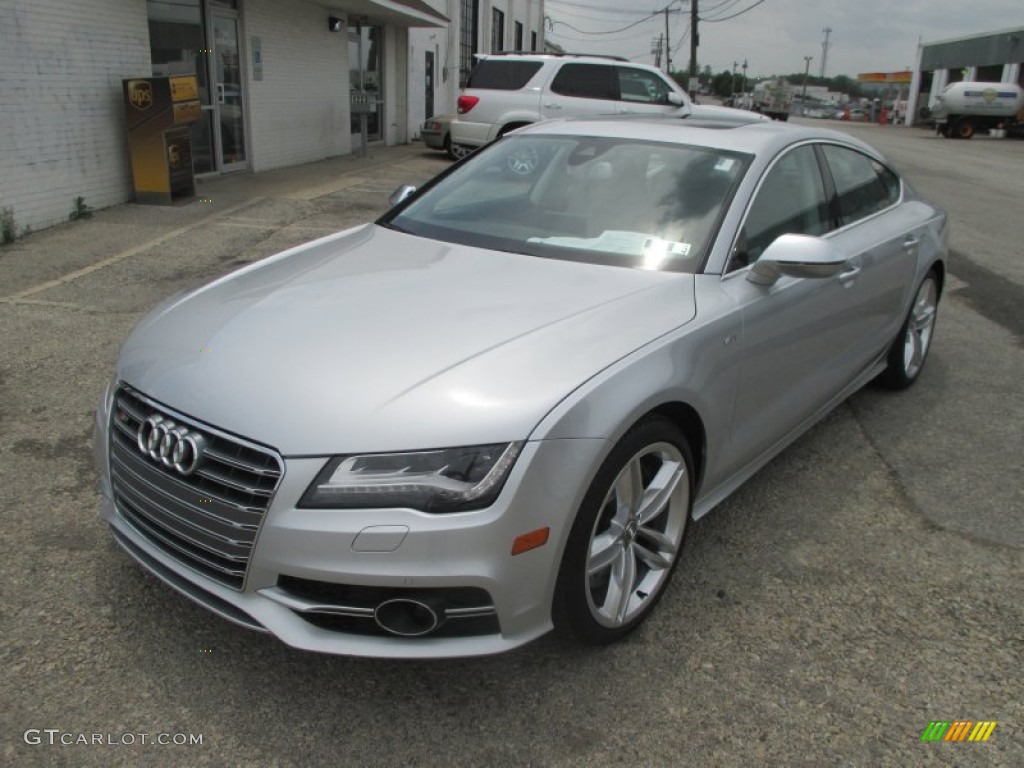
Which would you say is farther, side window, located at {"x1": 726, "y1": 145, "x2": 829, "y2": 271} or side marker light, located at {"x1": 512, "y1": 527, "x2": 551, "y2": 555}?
side window, located at {"x1": 726, "y1": 145, "x2": 829, "y2": 271}

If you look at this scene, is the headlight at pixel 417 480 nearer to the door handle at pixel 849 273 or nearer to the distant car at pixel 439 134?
the door handle at pixel 849 273

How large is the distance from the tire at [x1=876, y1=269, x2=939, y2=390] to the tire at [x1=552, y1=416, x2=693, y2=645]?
2.56 metres

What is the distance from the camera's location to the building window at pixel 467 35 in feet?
84.8

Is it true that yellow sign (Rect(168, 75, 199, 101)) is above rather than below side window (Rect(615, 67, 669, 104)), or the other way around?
below

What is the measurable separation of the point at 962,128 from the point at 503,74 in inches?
1254

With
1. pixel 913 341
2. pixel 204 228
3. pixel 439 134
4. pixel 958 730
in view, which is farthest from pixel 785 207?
pixel 439 134

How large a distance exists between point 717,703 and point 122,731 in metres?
1.64

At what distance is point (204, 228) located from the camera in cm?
895

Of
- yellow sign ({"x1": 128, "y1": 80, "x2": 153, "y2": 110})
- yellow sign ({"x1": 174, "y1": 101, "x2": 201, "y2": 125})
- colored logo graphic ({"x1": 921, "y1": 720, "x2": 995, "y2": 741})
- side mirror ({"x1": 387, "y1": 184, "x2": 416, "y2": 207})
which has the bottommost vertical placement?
colored logo graphic ({"x1": 921, "y1": 720, "x2": 995, "y2": 741})

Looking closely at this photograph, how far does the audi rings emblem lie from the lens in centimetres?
229

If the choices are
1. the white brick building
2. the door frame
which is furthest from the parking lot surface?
the door frame

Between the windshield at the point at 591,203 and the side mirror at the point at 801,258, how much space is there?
23 centimetres

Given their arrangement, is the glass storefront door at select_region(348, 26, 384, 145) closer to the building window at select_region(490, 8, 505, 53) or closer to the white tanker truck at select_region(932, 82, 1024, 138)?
the building window at select_region(490, 8, 505, 53)

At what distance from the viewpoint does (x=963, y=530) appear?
11.6 feet
